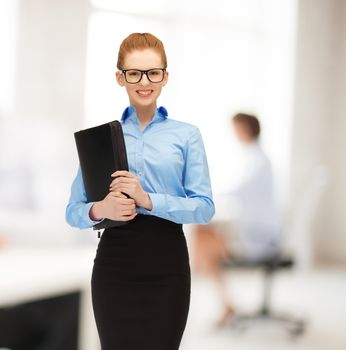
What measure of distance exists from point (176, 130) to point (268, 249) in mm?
3322

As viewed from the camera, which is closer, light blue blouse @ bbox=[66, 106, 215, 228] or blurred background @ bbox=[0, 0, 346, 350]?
light blue blouse @ bbox=[66, 106, 215, 228]

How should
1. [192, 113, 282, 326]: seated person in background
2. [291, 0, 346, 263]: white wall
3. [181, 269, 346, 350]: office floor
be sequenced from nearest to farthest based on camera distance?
[192, 113, 282, 326]: seated person in background
[181, 269, 346, 350]: office floor
[291, 0, 346, 263]: white wall

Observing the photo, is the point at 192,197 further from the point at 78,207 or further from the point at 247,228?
the point at 247,228

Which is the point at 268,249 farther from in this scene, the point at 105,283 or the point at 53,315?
the point at 105,283

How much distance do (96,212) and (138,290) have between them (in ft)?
0.10

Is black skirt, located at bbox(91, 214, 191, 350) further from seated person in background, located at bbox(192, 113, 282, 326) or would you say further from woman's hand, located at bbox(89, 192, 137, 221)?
seated person in background, located at bbox(192, 113, 282, 326)

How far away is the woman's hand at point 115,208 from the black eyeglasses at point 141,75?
4cm

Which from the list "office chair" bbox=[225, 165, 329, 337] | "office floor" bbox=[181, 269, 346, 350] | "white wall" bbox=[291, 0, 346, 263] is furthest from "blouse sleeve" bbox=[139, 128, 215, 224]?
"white wall" bbox=[291, 0, 346, 263]

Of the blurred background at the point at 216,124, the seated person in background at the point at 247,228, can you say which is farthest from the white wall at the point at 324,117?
the seated person in background at the point at 247,228

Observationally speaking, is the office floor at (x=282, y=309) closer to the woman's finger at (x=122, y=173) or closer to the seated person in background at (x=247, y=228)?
the seated person in background at (x=247, y=228)

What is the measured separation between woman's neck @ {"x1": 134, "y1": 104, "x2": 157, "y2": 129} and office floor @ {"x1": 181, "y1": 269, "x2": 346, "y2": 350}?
2069 millimetres

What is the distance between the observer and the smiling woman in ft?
0.73

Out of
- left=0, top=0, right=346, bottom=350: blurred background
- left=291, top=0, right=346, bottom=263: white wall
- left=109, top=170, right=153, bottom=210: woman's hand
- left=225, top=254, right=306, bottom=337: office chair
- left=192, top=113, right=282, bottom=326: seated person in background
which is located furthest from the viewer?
left=291, top=0, right=346, bottom=263: white wall

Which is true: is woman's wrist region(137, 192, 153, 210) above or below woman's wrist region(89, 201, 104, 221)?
above
